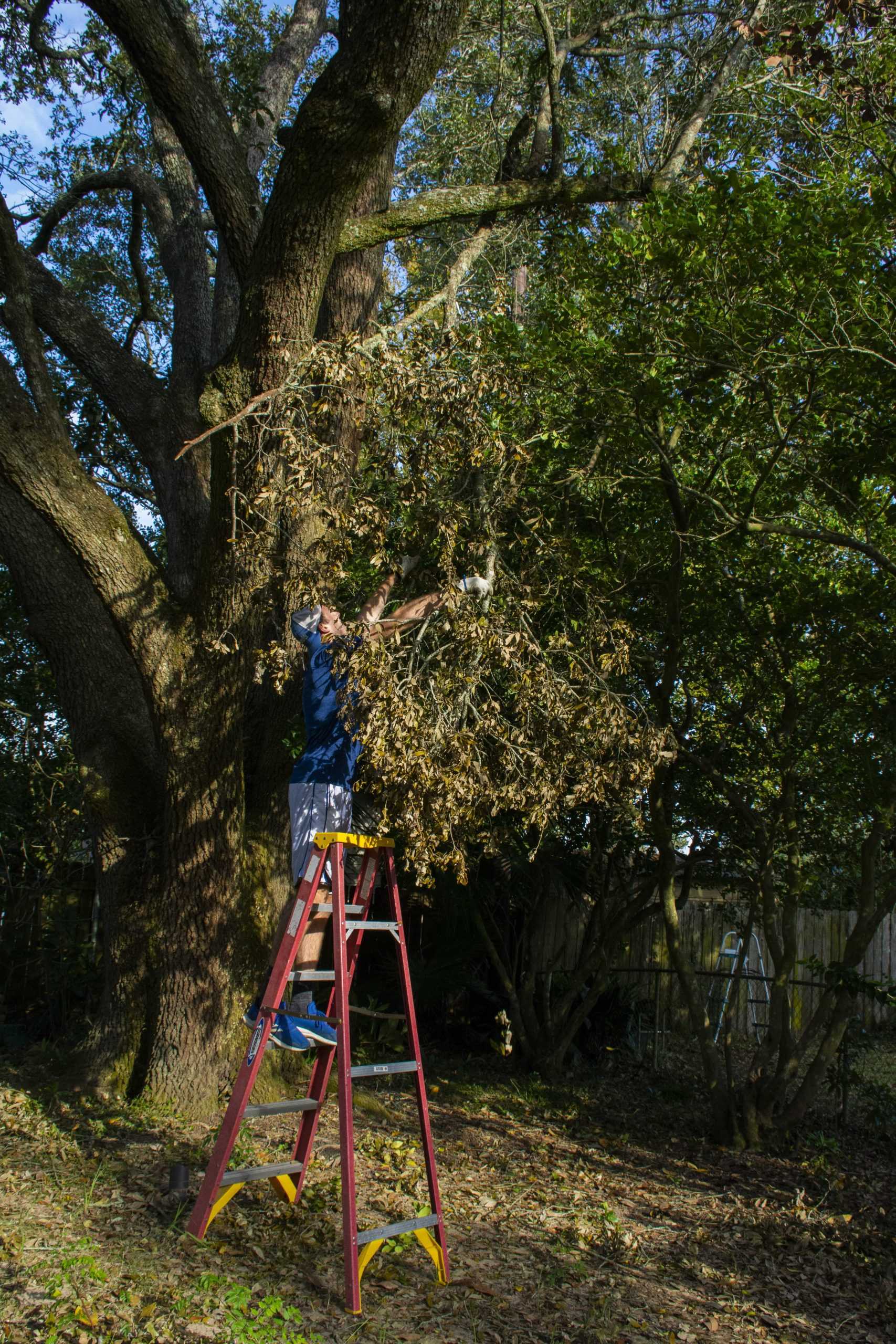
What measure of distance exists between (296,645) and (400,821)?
1.19 meters

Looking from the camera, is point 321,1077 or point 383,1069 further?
point 321,1077

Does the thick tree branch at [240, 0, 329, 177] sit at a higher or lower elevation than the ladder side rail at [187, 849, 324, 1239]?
higher

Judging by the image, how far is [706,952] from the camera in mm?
12195

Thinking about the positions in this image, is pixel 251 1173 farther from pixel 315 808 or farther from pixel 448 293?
pixel 448 293

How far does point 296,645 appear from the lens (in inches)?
204

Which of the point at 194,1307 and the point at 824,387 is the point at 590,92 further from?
the point at 194,1307

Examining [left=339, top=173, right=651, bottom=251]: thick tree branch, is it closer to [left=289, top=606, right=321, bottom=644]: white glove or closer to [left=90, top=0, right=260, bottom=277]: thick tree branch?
[left=90, top=0, right=260, bottom=277]: thick tree branch

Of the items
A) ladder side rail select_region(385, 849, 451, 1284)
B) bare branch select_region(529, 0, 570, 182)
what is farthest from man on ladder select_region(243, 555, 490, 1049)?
bare branch select_region(529, 0, 570, 182)

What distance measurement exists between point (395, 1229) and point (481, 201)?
232 inches

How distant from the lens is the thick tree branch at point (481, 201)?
598 cm

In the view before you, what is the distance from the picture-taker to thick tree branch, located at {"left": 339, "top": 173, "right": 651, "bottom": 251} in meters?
5.98

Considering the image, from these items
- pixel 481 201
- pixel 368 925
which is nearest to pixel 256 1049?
pixel 368 925

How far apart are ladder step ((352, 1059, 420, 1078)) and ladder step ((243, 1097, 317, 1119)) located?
42 cm

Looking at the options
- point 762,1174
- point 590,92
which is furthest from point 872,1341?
point 590,92
